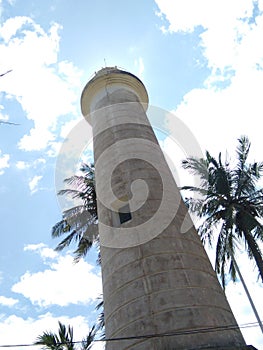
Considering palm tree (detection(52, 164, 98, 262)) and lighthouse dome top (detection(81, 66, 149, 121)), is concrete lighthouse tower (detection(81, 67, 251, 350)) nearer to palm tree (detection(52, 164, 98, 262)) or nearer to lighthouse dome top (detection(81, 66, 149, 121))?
lighthouse dome top (detection(81, 66, 149, 121))

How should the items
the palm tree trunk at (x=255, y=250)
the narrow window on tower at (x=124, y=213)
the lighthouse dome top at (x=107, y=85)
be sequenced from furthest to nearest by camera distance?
the lighthouse dome top at (x=107, y=85), the palm tree trunk at (x=255, y=250), the narrow window on tower at (x=124, y=213)

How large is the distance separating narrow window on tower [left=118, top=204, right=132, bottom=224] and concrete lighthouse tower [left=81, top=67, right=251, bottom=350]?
21 millimetres

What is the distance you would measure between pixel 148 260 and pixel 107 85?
31.9 ft

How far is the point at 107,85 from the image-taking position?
15.5 meters

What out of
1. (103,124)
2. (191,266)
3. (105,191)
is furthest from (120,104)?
(191,266)

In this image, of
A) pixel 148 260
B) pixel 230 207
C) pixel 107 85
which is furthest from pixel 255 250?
pixel 107 85

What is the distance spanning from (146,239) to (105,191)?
2816mm

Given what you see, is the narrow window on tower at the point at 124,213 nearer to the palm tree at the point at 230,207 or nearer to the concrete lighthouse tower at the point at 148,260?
the concrete lighthouse tower at the point at 148,260

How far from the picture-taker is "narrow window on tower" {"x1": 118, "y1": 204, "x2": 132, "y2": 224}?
9693mm

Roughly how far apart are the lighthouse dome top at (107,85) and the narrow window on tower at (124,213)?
6539 mm

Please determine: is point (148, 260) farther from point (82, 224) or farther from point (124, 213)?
point (82, 224)

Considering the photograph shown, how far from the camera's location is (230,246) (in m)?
16.0

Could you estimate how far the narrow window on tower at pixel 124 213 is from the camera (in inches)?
382

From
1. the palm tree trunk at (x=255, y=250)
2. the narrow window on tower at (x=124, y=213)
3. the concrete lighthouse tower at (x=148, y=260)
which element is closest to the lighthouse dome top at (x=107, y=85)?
the concrete lighthouse tower at (x=148, y=260)
